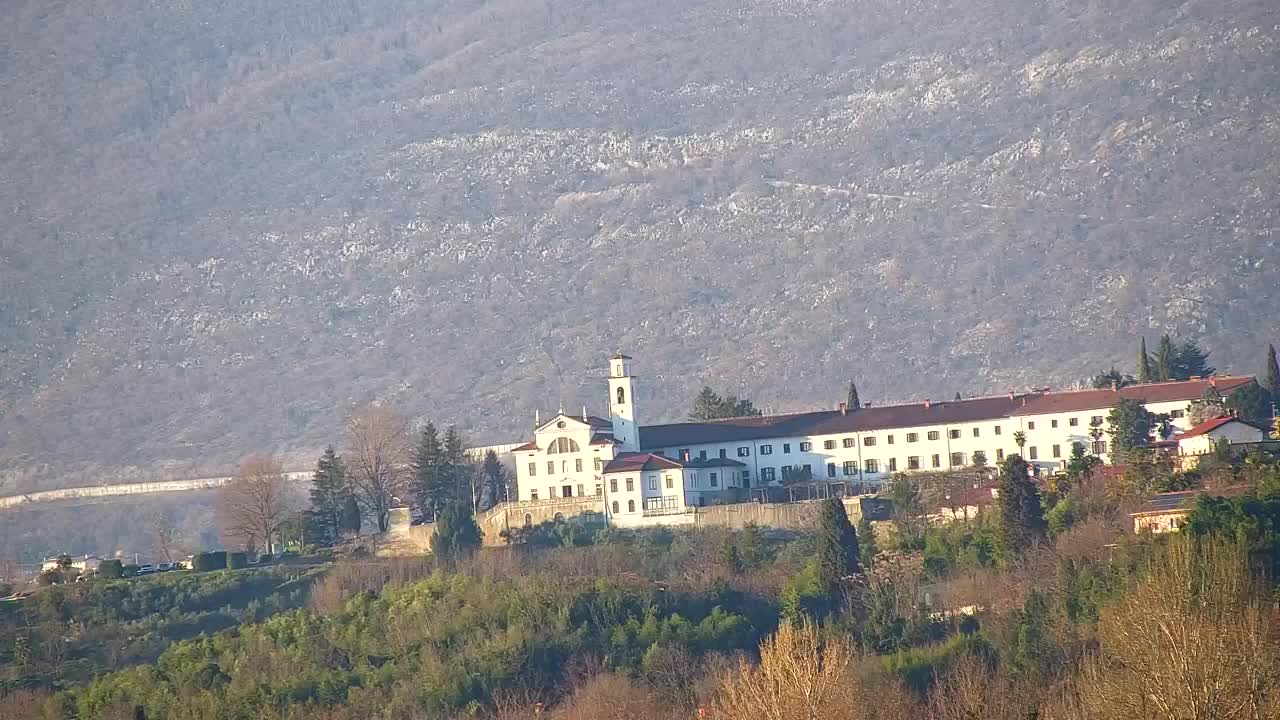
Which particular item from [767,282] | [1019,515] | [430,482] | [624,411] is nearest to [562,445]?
[624,411]

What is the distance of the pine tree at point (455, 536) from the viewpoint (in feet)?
249

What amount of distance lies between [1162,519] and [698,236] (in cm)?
12008

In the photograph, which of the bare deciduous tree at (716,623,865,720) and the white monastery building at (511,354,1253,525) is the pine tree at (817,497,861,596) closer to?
the white monastery building at (511,354,1253,525)

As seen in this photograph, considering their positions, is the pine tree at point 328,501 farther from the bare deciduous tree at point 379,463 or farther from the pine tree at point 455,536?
the pine tree at point 455,536

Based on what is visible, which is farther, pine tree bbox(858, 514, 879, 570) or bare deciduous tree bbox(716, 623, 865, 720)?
pine tree bbox(858, 514, 879, 570)

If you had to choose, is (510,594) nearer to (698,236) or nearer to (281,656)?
(281,656)

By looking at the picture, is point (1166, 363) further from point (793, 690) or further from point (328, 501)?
point (793, 690)

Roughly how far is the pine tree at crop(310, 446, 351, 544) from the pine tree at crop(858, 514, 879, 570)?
759 inches

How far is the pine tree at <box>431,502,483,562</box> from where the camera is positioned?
Answer: 75750 millimetres

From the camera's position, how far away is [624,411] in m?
83.8

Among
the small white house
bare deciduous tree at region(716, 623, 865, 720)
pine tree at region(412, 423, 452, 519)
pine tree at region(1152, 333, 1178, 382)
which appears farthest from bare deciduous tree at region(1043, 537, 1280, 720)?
pine tree at region(412, 423, 452, 519)

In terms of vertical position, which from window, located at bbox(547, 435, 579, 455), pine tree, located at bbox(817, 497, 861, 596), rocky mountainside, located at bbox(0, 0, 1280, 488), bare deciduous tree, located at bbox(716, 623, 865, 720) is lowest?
bare deciduous tree, located at bbox(716, 623, 865, 720)

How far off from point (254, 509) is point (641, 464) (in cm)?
1693

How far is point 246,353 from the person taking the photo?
586 ft
